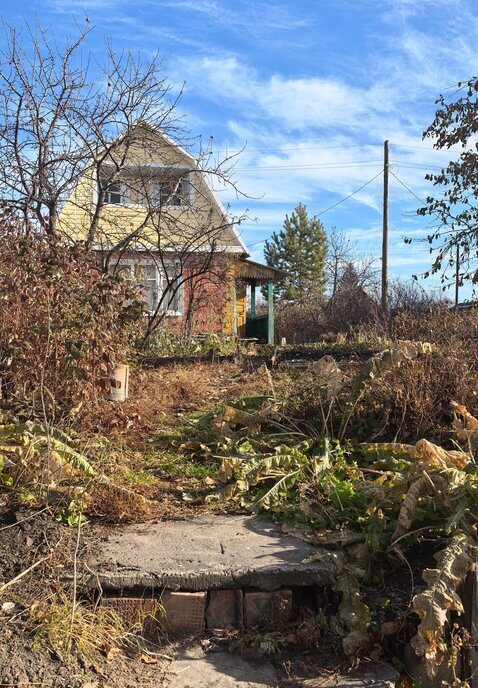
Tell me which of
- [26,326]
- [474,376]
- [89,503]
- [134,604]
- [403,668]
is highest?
[26,326]

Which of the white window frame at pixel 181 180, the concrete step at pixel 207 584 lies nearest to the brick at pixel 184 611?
the concrete step at pixel 207 584

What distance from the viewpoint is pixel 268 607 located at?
3230 mm

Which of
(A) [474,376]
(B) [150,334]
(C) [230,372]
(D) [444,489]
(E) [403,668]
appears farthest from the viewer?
(B) [150,334]

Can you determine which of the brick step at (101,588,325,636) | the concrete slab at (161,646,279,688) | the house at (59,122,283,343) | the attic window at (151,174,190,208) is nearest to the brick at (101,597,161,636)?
the brick step at (101,588,325,636)

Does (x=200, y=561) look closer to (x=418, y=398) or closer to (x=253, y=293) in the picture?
(x=418, y=398)

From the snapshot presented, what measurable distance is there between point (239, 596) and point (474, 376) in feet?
10.2

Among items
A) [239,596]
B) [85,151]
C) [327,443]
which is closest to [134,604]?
[239,596]

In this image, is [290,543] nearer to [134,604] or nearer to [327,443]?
[134,604]

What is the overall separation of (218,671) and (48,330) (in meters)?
2.82

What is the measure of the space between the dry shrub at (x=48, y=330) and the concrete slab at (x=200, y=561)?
1633 mm

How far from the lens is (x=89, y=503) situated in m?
3.82

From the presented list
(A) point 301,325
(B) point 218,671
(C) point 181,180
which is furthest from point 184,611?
(A) point 301,325

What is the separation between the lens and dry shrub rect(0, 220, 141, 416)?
490 cm

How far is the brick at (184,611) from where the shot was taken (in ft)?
10.4
